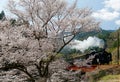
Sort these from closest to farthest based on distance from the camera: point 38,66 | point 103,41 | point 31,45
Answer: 1. point 31,45
2. point 38,66
3. point 103,41

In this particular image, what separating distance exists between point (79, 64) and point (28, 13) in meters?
4.99

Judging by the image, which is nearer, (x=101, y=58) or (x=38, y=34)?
(x=38, y=34)

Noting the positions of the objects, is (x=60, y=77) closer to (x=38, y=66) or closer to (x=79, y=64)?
(x=79, y=64)

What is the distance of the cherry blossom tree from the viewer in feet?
59.7

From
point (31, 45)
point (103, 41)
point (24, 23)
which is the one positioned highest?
point (24, 23)

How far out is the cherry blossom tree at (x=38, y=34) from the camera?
1820 cm

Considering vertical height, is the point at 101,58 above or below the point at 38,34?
below

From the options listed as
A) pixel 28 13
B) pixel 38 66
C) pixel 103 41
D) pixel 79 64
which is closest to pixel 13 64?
pixel 38 66

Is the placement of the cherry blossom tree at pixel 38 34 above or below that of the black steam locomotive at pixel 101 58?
above

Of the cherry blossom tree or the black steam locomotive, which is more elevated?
the cherry blossom tree

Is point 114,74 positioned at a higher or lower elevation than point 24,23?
lower

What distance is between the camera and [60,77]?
2248cm

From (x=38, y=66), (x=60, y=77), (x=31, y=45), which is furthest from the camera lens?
(x=60, y=77)

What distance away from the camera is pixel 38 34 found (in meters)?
19.5
